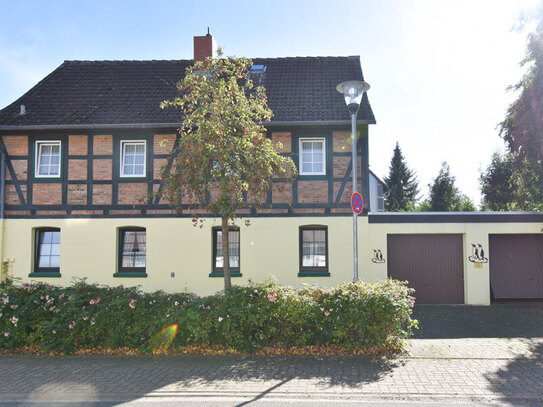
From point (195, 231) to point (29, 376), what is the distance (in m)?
6.26

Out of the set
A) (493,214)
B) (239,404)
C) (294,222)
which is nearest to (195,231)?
(294,222)

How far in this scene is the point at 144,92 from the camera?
1391 centimetres

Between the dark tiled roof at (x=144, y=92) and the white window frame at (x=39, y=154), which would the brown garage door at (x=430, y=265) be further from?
the white window frame at (x=39, y=154)

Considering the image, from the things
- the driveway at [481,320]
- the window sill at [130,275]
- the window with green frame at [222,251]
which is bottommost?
→ the driveway at [481,320]

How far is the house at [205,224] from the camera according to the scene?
480 inches

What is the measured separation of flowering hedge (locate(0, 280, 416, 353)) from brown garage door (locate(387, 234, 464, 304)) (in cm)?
533

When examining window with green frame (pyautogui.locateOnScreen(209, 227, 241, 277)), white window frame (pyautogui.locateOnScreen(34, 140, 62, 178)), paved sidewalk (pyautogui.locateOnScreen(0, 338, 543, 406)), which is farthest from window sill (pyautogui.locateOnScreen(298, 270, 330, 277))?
white window frame (pyautogui.locateOnScreen(34, 140, 62, 178))

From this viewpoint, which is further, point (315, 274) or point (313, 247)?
point (313, 247)

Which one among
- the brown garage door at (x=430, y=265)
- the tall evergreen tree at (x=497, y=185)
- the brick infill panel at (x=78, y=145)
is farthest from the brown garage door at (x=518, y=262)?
the tall evergreen tree at (x=497, y=185)

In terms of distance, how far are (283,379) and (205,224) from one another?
22.0 ft

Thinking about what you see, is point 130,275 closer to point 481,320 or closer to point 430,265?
point 430,265

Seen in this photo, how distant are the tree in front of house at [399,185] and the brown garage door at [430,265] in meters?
32.6

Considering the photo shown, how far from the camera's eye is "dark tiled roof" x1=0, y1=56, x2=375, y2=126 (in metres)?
12.5

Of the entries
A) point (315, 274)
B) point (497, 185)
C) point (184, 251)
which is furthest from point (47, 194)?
point (497, 185)
